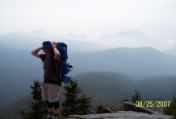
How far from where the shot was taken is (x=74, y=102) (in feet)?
145

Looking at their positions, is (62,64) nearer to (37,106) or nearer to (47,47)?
(47,47)

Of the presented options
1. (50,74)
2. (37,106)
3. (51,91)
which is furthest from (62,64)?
(37,106)

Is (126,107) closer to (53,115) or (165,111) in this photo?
(165,111)

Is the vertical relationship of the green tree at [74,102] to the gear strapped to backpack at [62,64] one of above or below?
below

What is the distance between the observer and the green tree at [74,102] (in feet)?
139

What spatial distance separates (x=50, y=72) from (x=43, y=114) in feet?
124

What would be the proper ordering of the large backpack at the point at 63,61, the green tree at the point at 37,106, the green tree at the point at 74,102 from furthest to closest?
the green tree at the point at 37,106
the green tree at the point at 74,102
the large backpack at the point at 63,61

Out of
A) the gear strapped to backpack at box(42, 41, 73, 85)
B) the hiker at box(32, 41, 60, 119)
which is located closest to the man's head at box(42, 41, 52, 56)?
the hiker at box(32, 41, 60, 119)

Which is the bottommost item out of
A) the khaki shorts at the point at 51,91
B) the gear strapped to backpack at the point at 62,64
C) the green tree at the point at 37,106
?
the green tree at the point at 37,106

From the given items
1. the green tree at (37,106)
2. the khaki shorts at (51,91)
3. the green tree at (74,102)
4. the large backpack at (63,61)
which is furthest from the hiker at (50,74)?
the green tree at (37,106)

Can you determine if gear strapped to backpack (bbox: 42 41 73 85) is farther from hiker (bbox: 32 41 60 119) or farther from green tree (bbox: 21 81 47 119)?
green tree (bbox: 21 81 47 119)

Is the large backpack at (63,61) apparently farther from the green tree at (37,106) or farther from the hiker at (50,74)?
the green tree at (37,106)

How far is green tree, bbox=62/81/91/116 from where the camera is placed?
4234cm

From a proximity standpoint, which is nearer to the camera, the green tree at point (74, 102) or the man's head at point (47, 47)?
the man's head at point (47, 47)
